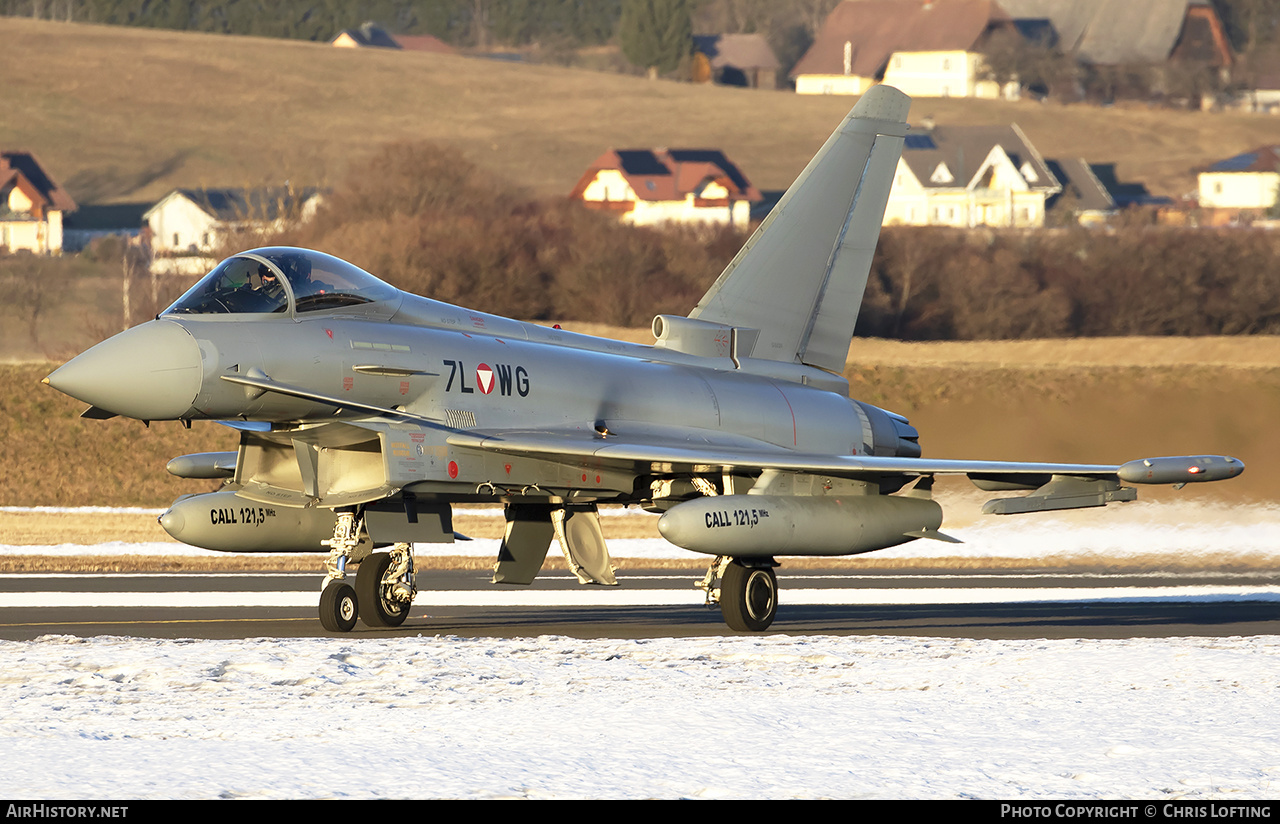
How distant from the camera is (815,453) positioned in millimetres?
17312

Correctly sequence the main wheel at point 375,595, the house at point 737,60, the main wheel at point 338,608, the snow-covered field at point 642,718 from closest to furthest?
the snow-covered field at point 642,718 < the main wheel at point 338,608 < the main wheel at point 375,595 < the house at point 737,60

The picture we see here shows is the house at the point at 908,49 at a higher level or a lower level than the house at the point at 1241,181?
higher

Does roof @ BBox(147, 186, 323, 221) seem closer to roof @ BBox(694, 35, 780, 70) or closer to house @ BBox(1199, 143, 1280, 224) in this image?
house @ BBox(1199, 143, 1280, 224)

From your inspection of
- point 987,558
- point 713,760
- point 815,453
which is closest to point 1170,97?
point 987,558

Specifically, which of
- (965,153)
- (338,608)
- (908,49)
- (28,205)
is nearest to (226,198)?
(28,205)

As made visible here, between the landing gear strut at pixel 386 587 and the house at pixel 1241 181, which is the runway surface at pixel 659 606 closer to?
the landing gear strut at pixel 386 587

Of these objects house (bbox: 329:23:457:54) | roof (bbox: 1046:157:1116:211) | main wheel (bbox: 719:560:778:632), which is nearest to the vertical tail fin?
main wheel (bbox: 719:560:778:632)

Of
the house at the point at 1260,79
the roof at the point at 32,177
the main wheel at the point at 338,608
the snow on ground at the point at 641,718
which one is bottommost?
the snow on ground at the point at 641,718

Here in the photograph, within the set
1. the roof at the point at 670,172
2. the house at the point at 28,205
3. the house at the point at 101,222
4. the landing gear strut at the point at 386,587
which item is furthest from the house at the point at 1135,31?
the landing gear strut at the point at 386,587

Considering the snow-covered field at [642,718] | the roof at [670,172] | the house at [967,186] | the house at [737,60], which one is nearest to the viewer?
the snow-covered field at [642,718]

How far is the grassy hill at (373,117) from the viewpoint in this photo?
95938 mm

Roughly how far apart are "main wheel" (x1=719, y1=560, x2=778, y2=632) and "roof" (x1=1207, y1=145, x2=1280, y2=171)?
322 feet

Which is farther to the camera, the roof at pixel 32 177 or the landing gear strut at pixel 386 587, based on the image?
the roof at pixel 32 177

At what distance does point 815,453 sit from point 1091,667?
5.30m
